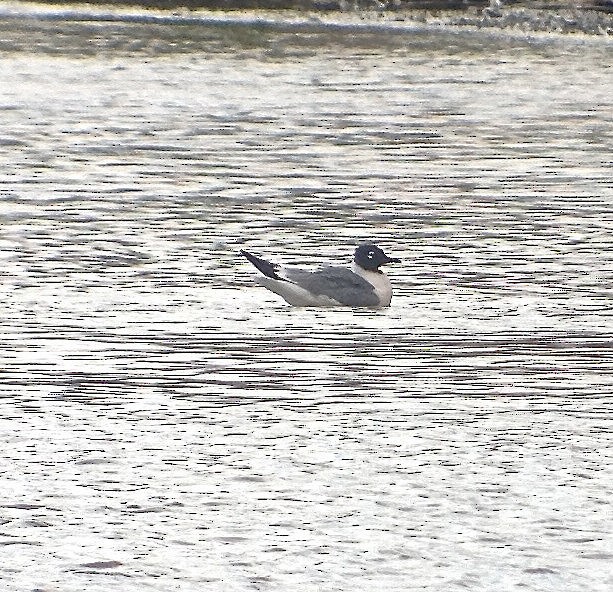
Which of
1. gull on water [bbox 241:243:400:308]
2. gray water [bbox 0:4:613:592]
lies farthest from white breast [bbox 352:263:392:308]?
gray water [bbox 0:4:613:592]

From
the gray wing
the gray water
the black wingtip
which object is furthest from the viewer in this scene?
the black wingtip

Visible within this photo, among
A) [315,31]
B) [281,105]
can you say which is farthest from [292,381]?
[315,31]

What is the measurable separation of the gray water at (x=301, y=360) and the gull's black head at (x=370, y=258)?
285mm

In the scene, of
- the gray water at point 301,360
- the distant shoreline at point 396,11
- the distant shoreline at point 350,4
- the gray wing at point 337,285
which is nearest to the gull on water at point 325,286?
the gray wing at point 337,285

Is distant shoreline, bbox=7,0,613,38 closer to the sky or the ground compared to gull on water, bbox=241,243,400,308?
closer to the ground

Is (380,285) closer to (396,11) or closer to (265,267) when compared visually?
(265,267)

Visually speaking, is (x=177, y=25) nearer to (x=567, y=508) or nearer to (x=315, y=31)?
(x=315, y=31)

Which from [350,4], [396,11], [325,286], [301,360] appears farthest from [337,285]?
[350,4]

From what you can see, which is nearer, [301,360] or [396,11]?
[301,360]

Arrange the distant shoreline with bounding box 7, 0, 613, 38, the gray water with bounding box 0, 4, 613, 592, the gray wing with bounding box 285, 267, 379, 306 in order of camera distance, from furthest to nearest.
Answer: the distant shoreline with bounding box 7, 0, 613, 38, the gray wing with bounding box 285, 267, 379, 306, the gray water with bounding box 0, 4, 613, 592

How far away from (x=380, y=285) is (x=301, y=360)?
1840 mm

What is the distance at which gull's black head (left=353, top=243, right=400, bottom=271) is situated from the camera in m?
13.5

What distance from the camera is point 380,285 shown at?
13266 millimetres

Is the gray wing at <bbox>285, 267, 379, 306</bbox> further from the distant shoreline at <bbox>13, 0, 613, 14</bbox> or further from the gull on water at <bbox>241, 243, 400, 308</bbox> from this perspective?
the distant shoreline at <bbox>13, 0, 613, 14</bbox>
